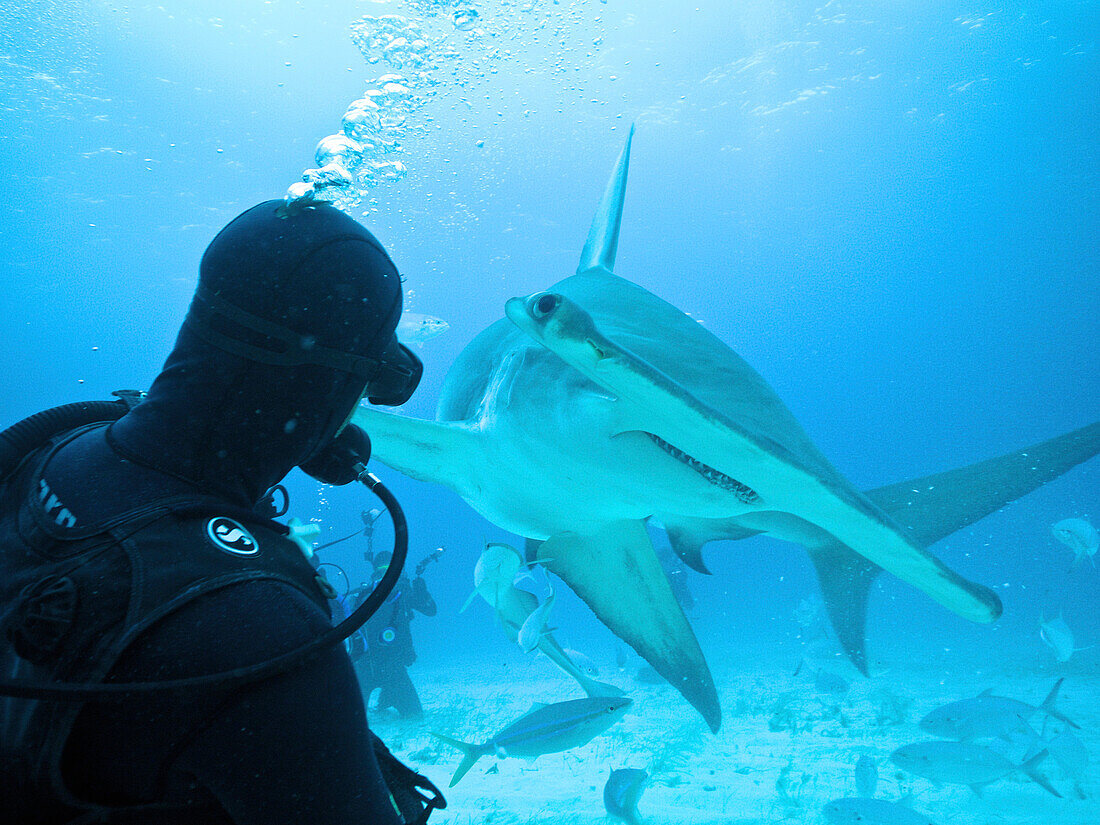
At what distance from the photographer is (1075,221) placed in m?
34.8

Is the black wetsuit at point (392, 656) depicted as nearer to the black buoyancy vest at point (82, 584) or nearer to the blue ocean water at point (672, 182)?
the blue ocean water at point (672, 182)

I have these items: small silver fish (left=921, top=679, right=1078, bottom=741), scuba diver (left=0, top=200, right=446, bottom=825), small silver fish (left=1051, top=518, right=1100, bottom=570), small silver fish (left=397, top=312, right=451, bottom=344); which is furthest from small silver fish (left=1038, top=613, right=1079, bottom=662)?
small silver fish (left=397, top=312, right=451, bottom=344)

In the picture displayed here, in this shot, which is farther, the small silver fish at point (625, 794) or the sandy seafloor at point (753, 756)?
the sandy seafloor at point (753, 756)

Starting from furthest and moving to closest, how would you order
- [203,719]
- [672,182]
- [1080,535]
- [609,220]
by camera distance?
[672,182] < [1080,535] < [609,220] < [203,719]

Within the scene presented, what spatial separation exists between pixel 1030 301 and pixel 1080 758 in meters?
51.9

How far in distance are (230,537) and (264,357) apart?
Result: 34 centimetres

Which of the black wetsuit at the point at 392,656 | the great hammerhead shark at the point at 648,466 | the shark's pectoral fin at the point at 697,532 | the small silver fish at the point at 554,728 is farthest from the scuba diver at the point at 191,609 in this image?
the black wetsuit at the point at 392,656

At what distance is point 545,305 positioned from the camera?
1805 mm

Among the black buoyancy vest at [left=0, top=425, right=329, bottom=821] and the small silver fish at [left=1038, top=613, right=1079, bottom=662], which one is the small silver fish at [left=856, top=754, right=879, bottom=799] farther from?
the black buoyancy vest at [left=0, top=425, right=329, bottom=821]

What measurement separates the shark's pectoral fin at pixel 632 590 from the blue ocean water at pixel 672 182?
2.97 metres

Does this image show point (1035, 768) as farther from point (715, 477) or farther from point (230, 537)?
point (230, 537)

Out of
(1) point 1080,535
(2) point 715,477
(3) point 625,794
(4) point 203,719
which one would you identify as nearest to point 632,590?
(2) point 715,477

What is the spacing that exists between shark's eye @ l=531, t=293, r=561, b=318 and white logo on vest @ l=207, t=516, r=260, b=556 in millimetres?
1075

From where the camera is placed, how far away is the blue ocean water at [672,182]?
20.1 m
